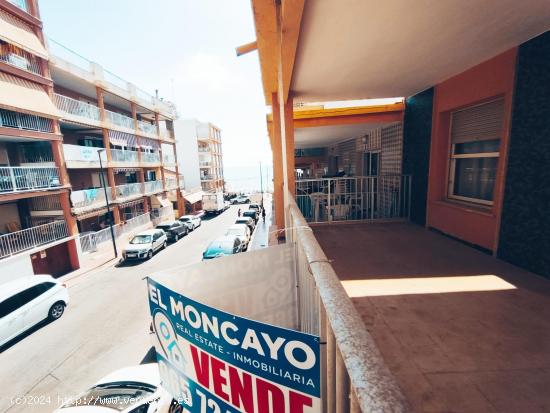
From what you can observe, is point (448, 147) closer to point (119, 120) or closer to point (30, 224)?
point (30, 224)

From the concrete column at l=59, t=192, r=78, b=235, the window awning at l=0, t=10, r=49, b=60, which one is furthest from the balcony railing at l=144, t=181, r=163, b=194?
the window awning at l=0, t=10, r=49, b=60

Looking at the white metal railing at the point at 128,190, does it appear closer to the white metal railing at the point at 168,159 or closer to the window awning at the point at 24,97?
the white metal railing at the point at 168,159

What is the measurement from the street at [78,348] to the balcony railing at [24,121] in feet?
26.5

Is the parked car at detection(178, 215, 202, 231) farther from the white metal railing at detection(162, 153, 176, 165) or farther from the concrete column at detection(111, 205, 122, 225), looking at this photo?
the concrete column at detection(111, 205, 122, 225)

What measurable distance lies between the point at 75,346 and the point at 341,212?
9116 millimetres

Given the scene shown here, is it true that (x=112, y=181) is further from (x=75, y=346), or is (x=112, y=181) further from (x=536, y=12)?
(x=536, y=12)

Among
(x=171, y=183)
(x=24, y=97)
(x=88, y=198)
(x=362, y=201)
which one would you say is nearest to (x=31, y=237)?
(x=88, y=198)

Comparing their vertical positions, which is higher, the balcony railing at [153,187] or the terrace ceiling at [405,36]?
the terrace ceiling at [405,36]

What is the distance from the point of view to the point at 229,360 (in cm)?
156

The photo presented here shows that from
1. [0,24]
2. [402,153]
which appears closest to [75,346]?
[402,153]

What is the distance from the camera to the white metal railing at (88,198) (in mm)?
14683

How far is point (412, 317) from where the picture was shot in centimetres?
259

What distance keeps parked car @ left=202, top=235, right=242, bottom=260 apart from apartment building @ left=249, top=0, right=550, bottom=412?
7.92 meters

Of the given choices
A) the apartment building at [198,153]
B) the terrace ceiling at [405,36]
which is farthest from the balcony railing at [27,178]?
the apartment building at [198,153]
